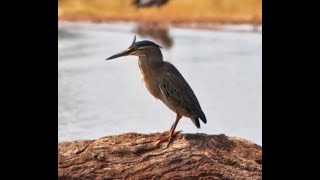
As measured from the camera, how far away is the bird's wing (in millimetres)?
6117

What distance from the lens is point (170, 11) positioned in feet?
107

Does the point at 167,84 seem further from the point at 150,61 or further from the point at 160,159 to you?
the point at 160,159

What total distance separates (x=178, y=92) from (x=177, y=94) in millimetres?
23

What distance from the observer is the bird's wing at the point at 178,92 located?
6117 mm

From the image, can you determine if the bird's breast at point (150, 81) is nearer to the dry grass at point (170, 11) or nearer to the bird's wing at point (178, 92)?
the bird's wing at point (178, 92)

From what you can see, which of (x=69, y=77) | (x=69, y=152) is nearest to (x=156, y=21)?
(x=69, y=77)

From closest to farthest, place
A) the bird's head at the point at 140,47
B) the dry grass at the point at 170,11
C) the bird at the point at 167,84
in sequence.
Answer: the bird's head at the point at 140,47, the bird at the point at 167,84, the dry grass at the point at 170,11

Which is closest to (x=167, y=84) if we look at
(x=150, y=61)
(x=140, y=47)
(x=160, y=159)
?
(x=150, y=61)

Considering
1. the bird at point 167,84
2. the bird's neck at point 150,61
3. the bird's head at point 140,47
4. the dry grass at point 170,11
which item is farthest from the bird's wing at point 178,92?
the dry grass at point 170,11

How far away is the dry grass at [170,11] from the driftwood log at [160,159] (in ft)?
72.6
